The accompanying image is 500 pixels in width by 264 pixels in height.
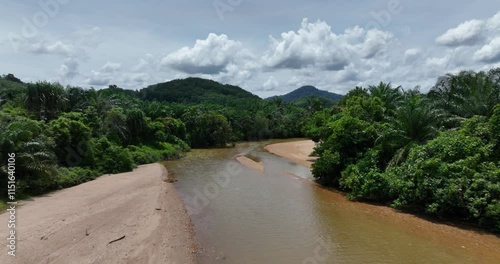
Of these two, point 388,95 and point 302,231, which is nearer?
point 302,231

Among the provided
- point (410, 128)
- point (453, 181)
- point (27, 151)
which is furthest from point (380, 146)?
point (27, 151)

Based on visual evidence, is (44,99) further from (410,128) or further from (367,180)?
Answer: (410,128)

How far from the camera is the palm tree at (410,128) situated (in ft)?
76.2

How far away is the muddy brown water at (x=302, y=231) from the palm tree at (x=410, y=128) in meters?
5.25

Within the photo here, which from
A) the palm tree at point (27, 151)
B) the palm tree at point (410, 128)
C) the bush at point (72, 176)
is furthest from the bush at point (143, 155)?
the palm tree at point (410, 128)

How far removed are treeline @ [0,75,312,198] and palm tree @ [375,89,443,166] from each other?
78.6 feet

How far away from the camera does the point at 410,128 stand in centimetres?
2394

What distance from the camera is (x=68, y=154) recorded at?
29.0 m

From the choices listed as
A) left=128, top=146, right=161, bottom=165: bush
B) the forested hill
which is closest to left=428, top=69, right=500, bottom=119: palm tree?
left=128, top=146, right=161, bottom=165: bush

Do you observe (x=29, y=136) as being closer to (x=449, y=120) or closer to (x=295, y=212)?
(x=295, y=212)

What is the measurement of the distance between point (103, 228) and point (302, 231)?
10228mm

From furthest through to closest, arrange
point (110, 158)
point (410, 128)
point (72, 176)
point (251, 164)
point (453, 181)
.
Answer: point (251, 164)
point (110, 158)
point (72, 176)
point (410, 128)
point (453, 181)

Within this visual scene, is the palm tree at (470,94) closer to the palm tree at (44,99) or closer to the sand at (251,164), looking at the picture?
the sand at (251,164)

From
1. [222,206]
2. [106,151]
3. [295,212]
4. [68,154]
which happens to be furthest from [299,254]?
[106,151]
